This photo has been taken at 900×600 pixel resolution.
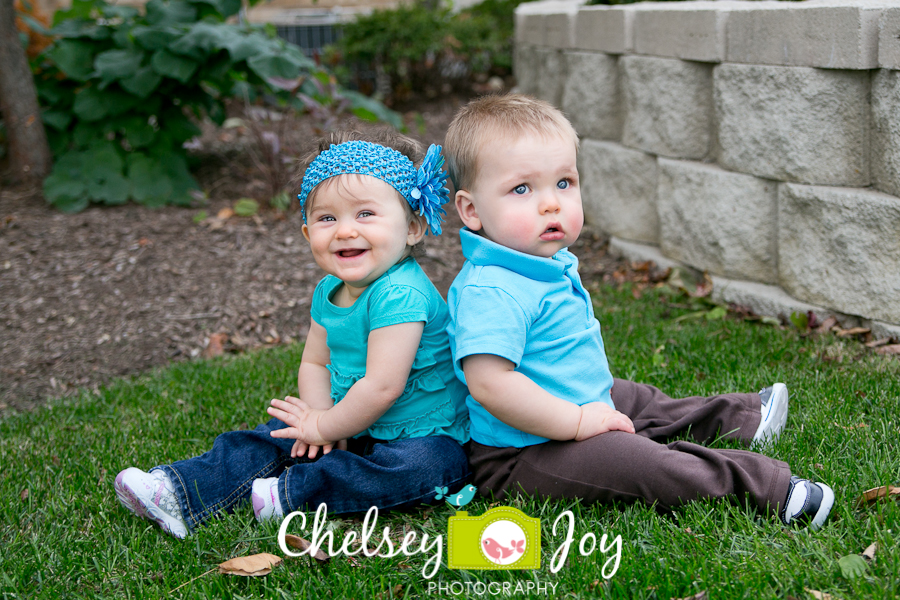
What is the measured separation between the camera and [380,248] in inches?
84.2

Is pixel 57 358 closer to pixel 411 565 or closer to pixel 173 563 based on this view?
pixel 173 563

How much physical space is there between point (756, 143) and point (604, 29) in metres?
1.38

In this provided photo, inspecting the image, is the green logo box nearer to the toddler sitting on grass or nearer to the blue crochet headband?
the toddler sitting on grass

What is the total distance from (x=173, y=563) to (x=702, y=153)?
122 inches

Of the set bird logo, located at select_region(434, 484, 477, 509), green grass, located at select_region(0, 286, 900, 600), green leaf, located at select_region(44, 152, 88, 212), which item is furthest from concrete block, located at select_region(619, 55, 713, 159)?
green leaf, located at select_region(44, 152, 88, 212)

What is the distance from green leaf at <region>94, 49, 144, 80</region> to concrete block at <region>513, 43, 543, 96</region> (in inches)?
103

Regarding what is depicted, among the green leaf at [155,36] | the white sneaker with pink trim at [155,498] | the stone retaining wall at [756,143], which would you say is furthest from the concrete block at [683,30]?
the white sneaker with pink trim at [155,498]

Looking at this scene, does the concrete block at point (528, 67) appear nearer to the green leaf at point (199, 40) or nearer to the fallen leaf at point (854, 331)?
the green leaf at point (199, 40)

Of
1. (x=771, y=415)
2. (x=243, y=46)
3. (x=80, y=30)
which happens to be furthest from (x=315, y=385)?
(x=80, y=30)

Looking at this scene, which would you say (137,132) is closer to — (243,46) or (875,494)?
(243,46)

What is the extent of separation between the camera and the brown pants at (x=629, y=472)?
2.00 metres

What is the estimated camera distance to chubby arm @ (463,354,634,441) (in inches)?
78.7

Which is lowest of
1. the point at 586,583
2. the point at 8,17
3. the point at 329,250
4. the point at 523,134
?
the point at 586,583

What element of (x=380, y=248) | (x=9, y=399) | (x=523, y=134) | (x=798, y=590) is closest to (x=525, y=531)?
(x=798, y=590)
